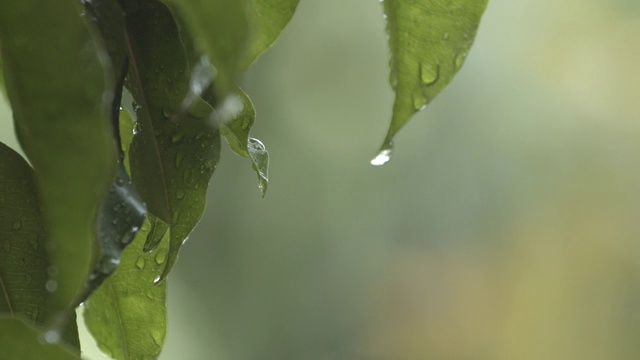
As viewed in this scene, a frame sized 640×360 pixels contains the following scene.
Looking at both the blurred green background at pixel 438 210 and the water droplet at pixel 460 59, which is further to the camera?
the blurred green background at pixel 438 210

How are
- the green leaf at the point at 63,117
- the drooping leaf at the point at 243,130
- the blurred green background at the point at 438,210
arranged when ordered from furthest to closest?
the blurred green background at the point at 438,210, the drooping leaf at the point at 243,130, the green leaf at the point at 63,117

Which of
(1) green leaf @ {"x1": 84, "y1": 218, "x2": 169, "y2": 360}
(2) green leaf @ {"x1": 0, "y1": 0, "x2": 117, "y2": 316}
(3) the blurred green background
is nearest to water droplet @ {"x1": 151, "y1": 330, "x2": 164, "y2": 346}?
(1) green leaf @ {"x1": 84, "y1": 218, "x2": 169, "y2": 360}

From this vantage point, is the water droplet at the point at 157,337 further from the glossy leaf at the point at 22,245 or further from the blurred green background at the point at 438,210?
the blurred green background at the point at 438,210

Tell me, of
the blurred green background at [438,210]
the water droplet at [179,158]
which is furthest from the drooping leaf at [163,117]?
the blurred green background at [438,210]

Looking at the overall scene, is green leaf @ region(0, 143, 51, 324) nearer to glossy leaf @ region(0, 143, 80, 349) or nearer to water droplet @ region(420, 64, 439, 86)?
glossy leaf @ region(0, 143, 80, 349)

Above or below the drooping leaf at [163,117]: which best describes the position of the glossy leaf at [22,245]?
below

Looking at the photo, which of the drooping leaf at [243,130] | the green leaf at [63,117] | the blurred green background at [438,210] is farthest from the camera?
the blurred green background at [438,210]

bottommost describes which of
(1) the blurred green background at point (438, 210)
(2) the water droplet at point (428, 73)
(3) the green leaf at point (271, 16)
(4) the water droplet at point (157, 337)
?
(1) the blurred green background at point (438, 210)

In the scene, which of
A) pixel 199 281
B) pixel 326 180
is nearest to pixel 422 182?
pixel 326 180
